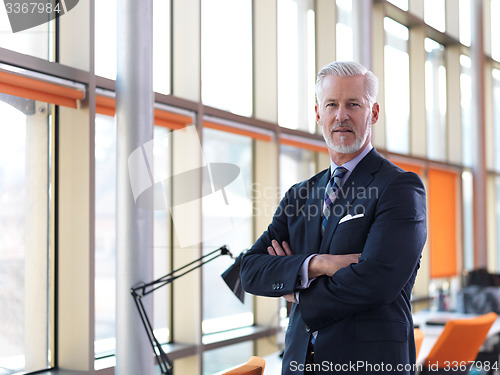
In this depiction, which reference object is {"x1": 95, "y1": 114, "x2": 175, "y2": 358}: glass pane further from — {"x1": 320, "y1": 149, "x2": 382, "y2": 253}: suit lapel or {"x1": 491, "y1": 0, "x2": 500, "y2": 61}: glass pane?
{"x1": 491, "y1": 0, "x2": 500, "y2": 61}: glass pane

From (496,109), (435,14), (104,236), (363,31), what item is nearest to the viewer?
(104,236)

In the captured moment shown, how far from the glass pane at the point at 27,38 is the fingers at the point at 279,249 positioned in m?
1.90

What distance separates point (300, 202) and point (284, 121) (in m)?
3.44

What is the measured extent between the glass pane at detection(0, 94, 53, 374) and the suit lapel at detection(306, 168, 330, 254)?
1.89 metres

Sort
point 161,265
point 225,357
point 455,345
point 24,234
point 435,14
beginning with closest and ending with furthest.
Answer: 1. point 24,234
2. point 455,345
3. point 161,265
4. point 225,357
5. point 435,14

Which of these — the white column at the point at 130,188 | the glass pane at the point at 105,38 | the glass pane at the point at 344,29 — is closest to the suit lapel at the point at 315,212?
the white column at the point at 130,188

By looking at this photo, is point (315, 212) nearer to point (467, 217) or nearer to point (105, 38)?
point (105, 38)

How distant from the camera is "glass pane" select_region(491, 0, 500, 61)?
8.88 meters

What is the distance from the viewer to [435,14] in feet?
24.9

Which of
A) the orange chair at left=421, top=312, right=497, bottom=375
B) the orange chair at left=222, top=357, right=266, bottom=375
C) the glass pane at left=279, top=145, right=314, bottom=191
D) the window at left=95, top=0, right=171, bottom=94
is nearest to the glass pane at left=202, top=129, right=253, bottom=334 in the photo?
the glass pane at left=279, top=145, right=314, bottom=191

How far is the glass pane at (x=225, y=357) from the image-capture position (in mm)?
4535

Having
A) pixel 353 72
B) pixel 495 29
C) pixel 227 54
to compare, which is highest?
pixel 495 29

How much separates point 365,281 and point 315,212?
0.96ft

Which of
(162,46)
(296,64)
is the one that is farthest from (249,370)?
(296,64)
